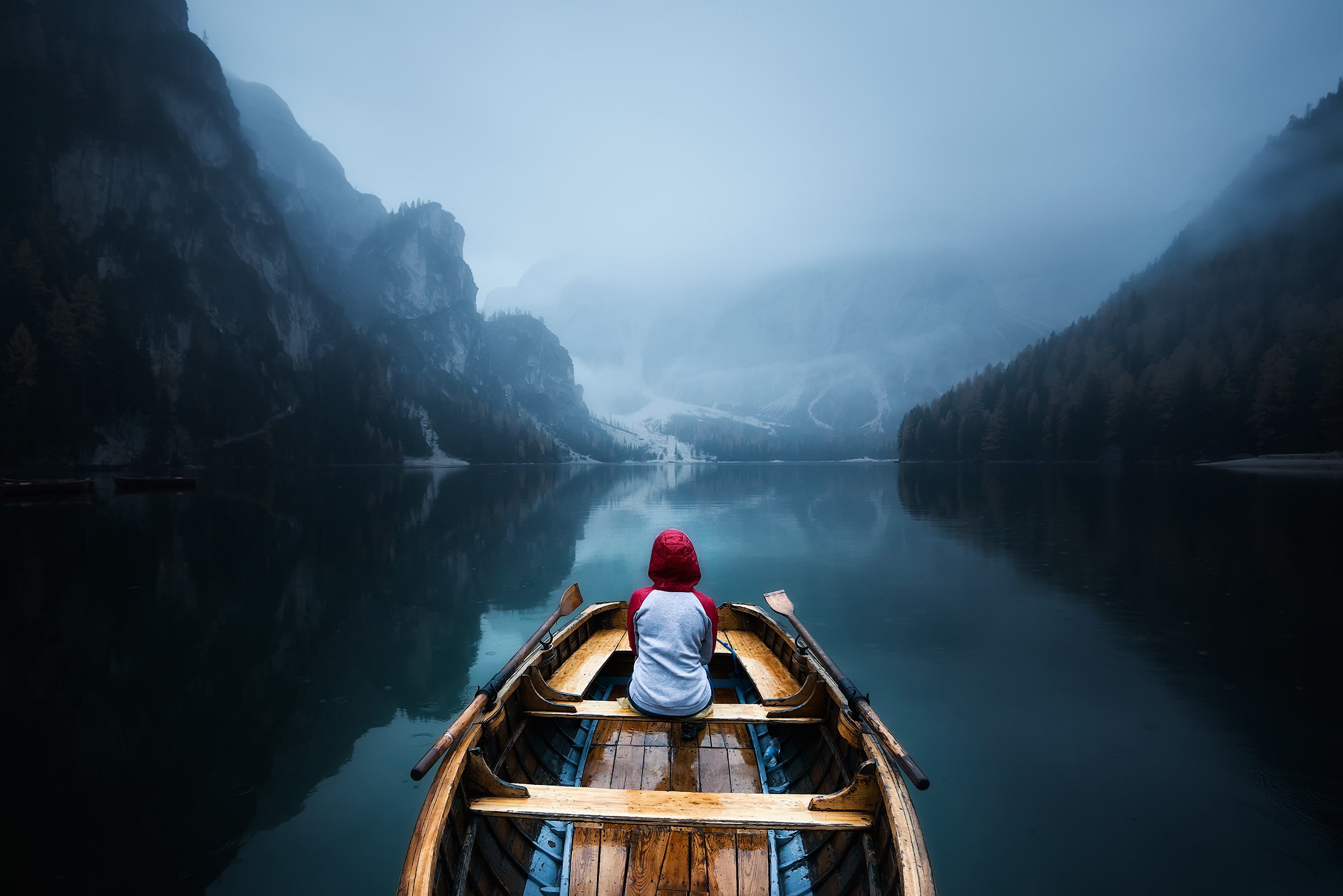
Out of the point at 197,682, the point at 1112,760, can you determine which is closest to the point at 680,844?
the point at 1112,760

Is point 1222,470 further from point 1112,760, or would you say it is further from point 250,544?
point 250,544

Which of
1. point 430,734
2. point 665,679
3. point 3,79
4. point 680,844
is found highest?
point 3,79

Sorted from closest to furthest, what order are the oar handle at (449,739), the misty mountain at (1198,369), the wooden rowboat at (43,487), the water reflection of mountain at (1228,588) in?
the oar handle at (449,739), the water reflection of mountain at (1228,588), the wooden rowboat at (43,487), the misty mountain at (1198,369)

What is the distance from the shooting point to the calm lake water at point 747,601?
701 centimetres

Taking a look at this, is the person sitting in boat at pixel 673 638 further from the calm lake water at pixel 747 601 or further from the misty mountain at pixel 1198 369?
the misty mountain at pixel 1198 369

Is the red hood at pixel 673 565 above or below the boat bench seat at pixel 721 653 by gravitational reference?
above

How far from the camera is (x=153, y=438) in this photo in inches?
3708

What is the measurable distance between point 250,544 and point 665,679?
1089 inches

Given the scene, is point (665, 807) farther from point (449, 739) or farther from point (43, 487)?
point (43, 487)

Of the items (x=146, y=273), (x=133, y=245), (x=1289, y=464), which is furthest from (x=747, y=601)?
(x=133, y=245)

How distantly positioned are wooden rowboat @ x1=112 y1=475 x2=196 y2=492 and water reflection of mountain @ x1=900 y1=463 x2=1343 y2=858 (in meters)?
67.8

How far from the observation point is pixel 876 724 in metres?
5.79

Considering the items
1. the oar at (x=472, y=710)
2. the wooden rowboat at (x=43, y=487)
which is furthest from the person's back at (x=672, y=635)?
the wooden rowboat at (x=43, y=487)

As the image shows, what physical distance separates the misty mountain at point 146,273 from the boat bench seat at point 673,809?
104m
